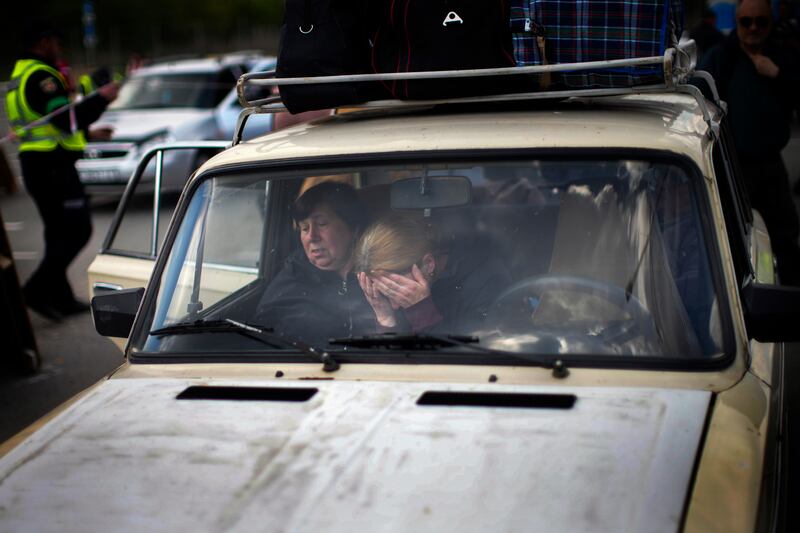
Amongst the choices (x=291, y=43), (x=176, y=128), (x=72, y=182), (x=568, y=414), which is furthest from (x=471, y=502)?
(x=176, y=128)

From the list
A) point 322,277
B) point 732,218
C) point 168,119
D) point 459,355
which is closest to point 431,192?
point 322,277

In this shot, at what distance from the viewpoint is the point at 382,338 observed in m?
2.96

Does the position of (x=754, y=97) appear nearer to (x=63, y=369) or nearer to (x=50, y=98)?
(x=63, y=369)

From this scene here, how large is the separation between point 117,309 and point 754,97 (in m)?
4.44

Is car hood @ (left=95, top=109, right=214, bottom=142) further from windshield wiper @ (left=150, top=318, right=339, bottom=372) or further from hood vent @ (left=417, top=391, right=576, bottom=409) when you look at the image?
hood vent @ (left=417, top=391, right=576, bottom=409)

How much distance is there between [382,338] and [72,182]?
5642 mm

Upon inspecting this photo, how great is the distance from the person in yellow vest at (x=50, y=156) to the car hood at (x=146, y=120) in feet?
18.3

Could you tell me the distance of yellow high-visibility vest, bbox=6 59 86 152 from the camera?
26.0ft

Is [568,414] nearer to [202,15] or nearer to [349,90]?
[349,90]

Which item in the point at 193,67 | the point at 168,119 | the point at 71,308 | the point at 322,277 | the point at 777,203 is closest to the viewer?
the point at 322,277

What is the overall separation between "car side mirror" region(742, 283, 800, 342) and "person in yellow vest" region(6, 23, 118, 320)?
6.09m

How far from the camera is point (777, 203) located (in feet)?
21.0

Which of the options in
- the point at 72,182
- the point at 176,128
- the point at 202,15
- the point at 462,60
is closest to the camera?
the point at 462,60

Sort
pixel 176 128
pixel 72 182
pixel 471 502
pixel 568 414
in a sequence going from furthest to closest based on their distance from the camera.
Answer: pixel 176 128 < pixel 72 182 < pixel 568 414 < pixel 471 502
